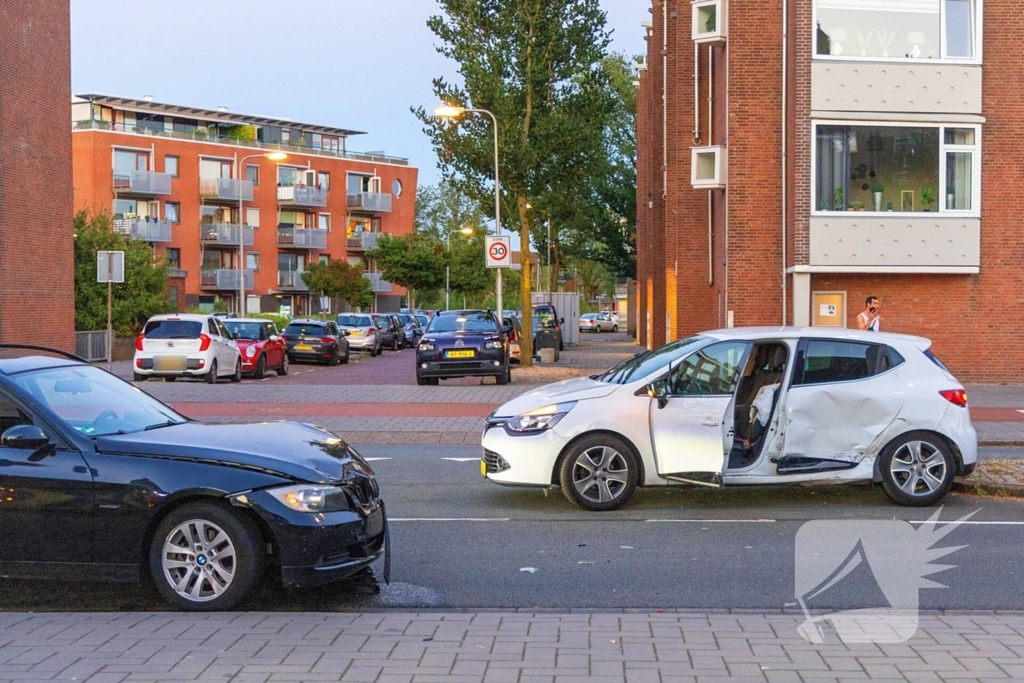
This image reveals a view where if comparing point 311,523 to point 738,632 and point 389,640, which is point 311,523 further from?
point 738,632

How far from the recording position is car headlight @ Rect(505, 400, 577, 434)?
1003 centimetres

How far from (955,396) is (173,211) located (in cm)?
6556

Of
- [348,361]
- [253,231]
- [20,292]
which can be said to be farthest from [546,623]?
[253,231]

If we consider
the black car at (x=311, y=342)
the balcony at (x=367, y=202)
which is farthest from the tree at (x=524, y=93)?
the balcony at (x=367, y=202)

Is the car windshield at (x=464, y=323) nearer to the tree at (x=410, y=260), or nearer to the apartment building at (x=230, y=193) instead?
the apartment building at (x=230, y=193)

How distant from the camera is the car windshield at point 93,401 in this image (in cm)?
721

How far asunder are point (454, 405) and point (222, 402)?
428cm

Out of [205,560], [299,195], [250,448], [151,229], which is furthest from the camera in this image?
[299,195]

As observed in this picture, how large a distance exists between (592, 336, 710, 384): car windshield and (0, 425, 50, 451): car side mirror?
4.97m

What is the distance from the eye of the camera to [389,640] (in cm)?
593

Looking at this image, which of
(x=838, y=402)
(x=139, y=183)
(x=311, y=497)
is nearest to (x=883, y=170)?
(x=838, y=402)

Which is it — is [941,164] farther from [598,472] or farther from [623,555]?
[623,555]

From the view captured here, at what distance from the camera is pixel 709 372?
1007 centimetres

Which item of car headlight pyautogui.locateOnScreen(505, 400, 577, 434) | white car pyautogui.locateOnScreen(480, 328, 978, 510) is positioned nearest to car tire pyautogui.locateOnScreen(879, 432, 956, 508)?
white car pyautogui.locateOnScreen(480, 328, 978, 510)
